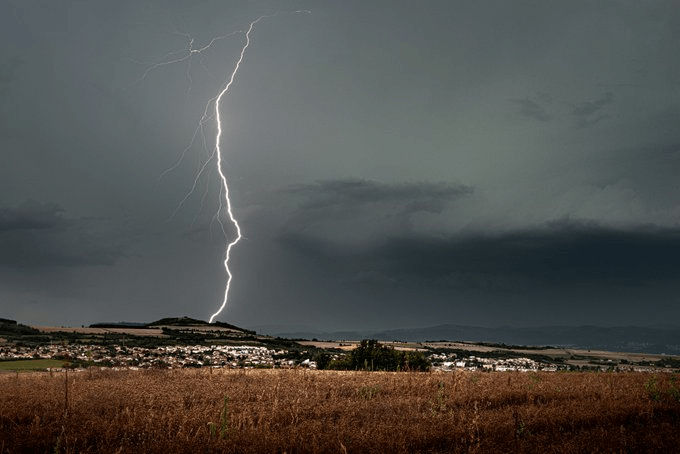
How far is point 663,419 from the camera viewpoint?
31.2 feet

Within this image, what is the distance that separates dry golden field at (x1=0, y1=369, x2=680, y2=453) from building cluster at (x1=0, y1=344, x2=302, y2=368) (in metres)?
14.7

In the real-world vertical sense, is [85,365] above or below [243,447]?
below

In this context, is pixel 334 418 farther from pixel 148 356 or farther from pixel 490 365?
pixel 490 365

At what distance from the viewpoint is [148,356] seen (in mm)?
32188

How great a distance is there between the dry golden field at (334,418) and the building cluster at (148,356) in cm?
1467

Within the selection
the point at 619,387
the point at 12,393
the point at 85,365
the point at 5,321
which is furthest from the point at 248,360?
the point at 5,321

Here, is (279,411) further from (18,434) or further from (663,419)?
(663,419)

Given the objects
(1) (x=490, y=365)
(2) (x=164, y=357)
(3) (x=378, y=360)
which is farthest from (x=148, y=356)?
(1) (x=490, y=365)

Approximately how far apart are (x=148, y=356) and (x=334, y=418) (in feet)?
85.8

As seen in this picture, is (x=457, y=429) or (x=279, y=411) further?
(x=279, y=411)

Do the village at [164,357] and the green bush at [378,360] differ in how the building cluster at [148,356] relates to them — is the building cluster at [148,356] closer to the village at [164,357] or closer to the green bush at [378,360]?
the village at [164,357]

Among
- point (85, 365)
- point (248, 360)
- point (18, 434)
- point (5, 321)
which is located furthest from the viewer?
point (5, 321)

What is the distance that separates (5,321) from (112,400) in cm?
5670

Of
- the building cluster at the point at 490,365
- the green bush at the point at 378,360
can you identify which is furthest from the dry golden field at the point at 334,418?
the building cluster at the point at 490,365
